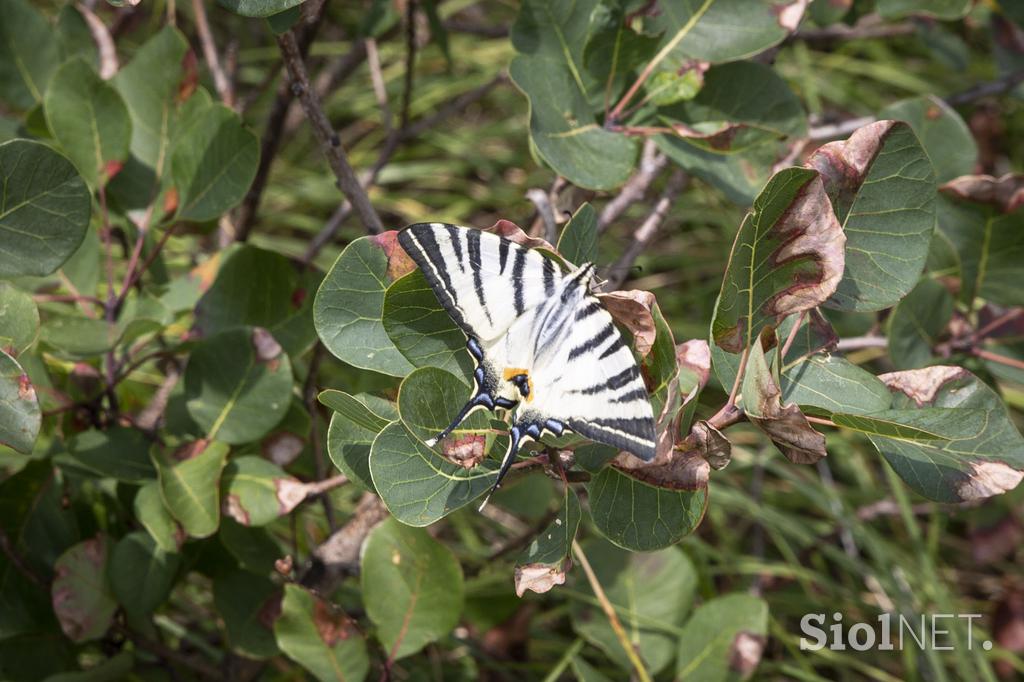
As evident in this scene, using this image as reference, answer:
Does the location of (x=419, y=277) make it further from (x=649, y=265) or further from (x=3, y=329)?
(x=649, y=265)

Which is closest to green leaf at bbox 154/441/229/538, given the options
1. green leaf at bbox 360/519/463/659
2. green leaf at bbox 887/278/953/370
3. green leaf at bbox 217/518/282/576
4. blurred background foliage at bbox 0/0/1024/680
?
blurred background foliage at bbox 0/0/1024/680

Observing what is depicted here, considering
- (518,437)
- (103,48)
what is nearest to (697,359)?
(518,437)

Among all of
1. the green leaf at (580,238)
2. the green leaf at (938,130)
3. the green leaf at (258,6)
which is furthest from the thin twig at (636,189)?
the green leaf at (258,6)

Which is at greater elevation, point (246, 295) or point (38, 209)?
point (38, 209)

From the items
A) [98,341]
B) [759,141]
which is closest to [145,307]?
Answer: [98,341]

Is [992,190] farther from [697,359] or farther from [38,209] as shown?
[38,209]

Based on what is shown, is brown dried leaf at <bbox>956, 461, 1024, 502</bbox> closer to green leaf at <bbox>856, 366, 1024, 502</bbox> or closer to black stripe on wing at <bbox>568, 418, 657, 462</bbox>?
green leaf at <bbox>856, 366, 1024, 502</bbox>
